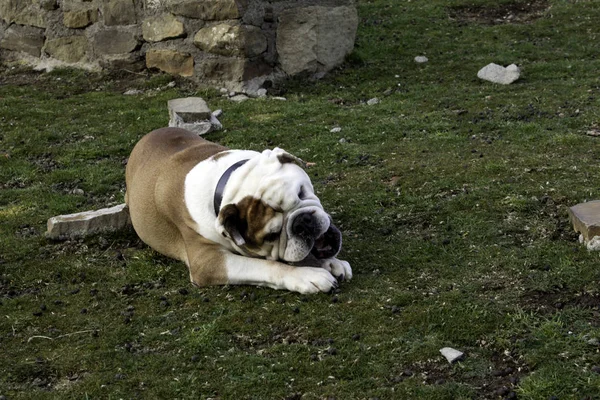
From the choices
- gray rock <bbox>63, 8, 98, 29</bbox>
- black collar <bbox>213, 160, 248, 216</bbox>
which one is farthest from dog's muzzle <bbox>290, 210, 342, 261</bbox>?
gray rock <bbox>63, 8, 98, 29</bbox>

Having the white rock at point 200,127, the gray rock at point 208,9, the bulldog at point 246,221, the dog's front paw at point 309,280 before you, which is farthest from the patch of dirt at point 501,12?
the dog's front paw at point 309,280

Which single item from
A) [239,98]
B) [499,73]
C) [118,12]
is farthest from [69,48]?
[499,73]

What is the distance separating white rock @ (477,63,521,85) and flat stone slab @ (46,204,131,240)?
586 cm

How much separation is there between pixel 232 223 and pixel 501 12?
32.9 feet

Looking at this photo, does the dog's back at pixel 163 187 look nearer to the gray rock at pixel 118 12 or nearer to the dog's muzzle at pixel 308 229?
the dog's muzzle at pixel 308 229

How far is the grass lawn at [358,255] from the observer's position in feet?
15.1

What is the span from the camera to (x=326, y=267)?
5.75 meters

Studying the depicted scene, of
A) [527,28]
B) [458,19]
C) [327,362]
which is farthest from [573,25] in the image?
[327,362]

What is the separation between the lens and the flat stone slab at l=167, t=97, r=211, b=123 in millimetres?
9969

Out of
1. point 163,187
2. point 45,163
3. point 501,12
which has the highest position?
point 163,187

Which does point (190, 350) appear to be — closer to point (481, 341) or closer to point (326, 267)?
point (326, 267)

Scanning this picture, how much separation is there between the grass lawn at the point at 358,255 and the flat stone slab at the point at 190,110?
335 mm

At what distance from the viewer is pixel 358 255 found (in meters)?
6.20

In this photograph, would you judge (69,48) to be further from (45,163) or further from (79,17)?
(45,163)
